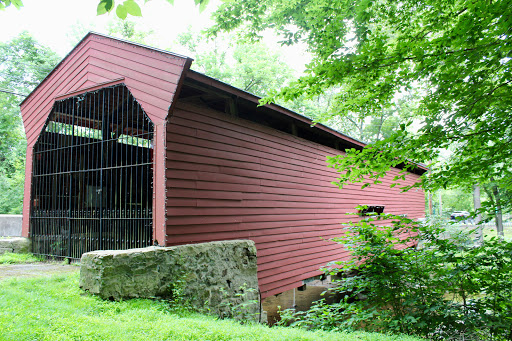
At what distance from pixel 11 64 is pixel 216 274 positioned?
20.3 meters

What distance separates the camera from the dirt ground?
5605 millimetres

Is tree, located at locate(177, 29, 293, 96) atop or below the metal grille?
atop

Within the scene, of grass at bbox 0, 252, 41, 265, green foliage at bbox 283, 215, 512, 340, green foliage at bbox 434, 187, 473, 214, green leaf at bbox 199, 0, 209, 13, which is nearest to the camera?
green leaf at bbox 199, 0, 209, 13

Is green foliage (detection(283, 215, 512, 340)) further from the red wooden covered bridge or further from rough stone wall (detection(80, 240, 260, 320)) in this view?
the red wooden covered bridge

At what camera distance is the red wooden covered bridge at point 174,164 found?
5.71 metres

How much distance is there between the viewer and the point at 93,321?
3.58 m


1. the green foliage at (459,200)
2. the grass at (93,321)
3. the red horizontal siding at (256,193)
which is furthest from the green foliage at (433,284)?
the green foliage at (459,200)

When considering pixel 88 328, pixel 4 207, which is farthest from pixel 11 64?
pixel 88 328

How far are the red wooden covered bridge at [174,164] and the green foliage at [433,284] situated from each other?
2247mm

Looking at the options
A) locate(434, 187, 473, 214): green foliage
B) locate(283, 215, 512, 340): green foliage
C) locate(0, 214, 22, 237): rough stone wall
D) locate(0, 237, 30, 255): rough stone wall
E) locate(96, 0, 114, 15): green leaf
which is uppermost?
locate(96, 0, 114, 15): green leaf

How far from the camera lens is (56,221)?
7.28 meters

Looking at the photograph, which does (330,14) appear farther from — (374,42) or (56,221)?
(56,221)

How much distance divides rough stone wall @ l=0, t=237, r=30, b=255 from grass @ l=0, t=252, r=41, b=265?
0.45 feet

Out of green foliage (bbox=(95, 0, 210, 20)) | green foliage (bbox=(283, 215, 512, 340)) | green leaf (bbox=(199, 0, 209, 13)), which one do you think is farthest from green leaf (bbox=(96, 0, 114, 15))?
green foliage (bbox=(283, 215, 512, 340))
